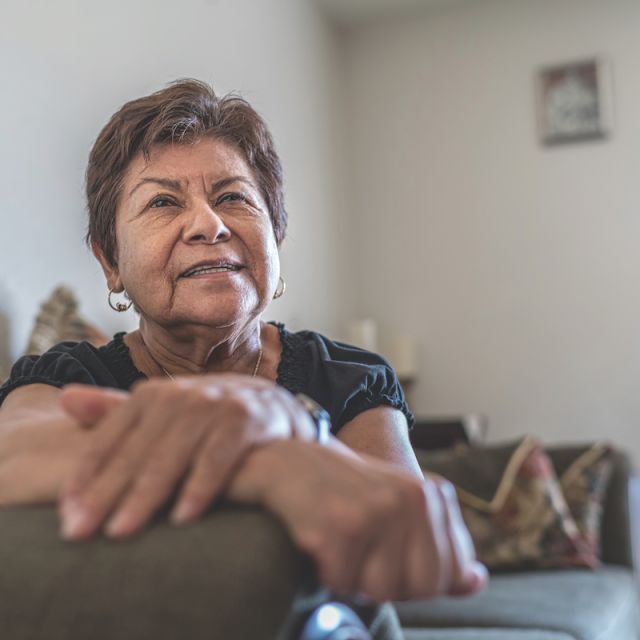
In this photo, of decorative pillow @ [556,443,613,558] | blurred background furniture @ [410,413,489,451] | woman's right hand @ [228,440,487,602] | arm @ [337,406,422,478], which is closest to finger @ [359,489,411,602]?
woman's right hand @ [228,440,487,602]

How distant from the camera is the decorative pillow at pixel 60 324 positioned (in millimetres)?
2188

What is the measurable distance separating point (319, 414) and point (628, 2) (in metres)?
4.22

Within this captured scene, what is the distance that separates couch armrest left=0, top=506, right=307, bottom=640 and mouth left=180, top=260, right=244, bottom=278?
0.61 meters

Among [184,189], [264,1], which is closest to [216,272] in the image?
[184,189]

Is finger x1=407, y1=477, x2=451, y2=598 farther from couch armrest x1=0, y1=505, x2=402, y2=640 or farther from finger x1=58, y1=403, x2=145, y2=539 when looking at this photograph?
finger x1=58, y1=403, x2=145, y2=539

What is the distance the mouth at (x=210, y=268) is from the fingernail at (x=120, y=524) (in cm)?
62

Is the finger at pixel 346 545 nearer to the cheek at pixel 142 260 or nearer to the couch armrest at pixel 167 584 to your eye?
the couch armrest at pixel 167 584

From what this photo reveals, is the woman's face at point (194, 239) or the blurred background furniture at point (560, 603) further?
the blurred background furniture at point (560, 603)

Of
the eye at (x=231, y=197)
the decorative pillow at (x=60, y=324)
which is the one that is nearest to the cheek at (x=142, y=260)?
the eye at (x=231, y=197)

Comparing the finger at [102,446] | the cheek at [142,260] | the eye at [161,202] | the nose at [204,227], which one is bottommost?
the finger at [102,446]

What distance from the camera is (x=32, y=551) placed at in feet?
1.83

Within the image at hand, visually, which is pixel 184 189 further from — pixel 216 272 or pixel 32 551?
pixel 32 551

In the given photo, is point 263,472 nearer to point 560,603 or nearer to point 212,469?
point 212,469

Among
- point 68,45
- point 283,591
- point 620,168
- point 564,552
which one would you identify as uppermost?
point 68,45
